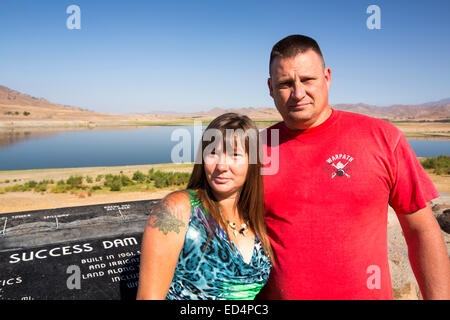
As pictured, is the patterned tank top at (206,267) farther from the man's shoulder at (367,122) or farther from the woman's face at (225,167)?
the man's shoulder at (367,122)

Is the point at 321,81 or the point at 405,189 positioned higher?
the point at 321,81

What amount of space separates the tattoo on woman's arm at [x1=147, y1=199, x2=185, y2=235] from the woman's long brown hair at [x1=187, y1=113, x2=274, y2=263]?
0.25 meters

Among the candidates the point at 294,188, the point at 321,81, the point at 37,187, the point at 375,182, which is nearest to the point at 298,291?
the point at 294,188

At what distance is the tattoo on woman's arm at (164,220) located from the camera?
1841mm

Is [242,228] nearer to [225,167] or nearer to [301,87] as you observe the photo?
[225,167]

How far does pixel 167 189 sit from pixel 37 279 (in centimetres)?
1005

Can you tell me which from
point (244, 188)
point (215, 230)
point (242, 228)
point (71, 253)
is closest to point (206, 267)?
point (215, 230)

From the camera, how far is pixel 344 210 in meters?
2.13

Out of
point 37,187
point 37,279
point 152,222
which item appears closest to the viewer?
point 152,222

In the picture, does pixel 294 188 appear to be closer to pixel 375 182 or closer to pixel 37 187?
pixel 375 182

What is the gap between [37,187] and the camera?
1270cm

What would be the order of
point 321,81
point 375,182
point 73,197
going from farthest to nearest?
point 73,197 < point 321,81 < point 375,182

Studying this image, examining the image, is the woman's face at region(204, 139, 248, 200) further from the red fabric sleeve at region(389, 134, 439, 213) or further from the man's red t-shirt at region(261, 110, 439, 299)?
the red fabric sleeve at region(389, 134, 439, 213)

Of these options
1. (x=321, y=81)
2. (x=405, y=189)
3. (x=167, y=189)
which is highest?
(x=321, y=81)
